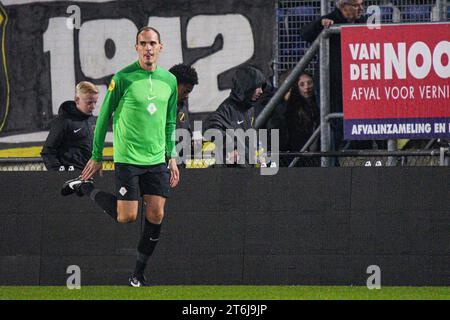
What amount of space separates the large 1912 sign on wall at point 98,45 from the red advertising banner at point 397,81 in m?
3.45

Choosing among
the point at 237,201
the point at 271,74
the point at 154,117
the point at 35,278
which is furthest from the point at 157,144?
the point at 271,74

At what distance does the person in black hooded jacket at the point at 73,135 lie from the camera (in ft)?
54.1

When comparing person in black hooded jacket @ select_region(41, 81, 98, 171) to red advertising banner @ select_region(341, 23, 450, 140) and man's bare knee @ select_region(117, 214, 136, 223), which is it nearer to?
man's bare knee @ select_region(117, 214, 136, 223)

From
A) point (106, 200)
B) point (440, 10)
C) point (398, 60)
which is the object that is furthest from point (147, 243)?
point (440, 10)

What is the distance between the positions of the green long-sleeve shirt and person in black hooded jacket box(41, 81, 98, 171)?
1148 mm

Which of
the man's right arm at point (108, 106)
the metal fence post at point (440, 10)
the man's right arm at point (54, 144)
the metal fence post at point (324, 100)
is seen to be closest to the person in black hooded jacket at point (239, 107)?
the metal fence post at point (324, 100)

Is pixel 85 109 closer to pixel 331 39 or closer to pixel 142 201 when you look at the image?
pixel 142 201

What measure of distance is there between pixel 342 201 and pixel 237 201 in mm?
1179

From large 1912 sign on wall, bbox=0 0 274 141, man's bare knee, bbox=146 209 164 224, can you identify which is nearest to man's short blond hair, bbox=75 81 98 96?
man's bare knee, bbox=146 209 164 224

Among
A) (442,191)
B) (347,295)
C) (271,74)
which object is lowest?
(347,295)

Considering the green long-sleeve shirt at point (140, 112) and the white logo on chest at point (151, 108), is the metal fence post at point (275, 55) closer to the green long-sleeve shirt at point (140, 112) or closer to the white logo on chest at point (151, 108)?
the green long-sleeve shirt at point (140, 112)

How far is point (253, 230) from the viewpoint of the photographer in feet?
52.7

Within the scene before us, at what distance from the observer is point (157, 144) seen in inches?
604

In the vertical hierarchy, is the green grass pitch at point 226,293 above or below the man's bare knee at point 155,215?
below
